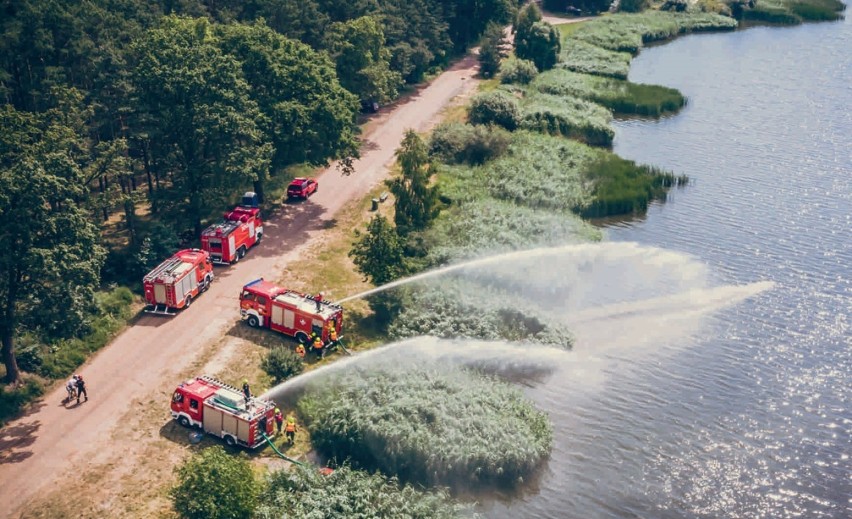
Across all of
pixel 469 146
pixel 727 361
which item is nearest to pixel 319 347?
pixel 727 361

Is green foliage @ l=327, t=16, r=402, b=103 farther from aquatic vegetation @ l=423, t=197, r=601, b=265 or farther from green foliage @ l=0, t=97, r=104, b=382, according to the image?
green foliage @ l=0, t=97, r=104, b=382

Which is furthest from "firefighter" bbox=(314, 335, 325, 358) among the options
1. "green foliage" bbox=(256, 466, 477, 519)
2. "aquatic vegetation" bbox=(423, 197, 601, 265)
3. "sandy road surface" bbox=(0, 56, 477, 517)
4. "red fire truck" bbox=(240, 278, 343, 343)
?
"green foliage" bbox=(256, 466, 477, 519)

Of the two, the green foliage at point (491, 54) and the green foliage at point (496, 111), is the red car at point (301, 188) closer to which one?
the green foliage at point (496, 111)

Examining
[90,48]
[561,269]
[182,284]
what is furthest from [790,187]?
[90,48]

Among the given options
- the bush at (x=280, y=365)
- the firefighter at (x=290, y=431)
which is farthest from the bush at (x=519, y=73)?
the firefighter at (x=290, y=431)

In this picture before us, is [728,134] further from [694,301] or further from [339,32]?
[339,32]

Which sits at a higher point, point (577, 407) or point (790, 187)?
point (790, 187)

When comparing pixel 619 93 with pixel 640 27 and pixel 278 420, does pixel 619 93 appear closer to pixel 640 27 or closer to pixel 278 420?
pixel 640 27
